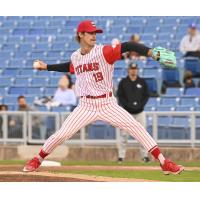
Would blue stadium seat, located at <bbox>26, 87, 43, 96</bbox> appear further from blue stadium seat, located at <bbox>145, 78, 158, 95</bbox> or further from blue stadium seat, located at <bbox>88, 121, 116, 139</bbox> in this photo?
blue stadium seat, located at <bbox>88, 121, 116, 139</bbox>

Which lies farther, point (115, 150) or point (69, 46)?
point (69, 46)

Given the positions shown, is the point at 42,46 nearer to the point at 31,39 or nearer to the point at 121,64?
the point at 31,39

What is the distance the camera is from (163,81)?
717 inches

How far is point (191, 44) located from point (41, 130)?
4.17 meters

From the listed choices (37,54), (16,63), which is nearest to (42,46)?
(37,54)

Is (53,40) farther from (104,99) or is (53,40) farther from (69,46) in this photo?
(104,99)

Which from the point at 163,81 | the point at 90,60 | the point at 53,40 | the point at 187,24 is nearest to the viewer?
the point at 90,60

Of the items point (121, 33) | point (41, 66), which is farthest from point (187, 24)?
point (41, 66)

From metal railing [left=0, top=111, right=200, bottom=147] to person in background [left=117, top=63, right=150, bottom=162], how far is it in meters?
0.98

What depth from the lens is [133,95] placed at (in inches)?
562

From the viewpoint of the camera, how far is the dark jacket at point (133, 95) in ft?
46.8

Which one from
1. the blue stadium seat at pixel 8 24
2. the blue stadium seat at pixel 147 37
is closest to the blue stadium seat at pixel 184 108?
the blue stadium seat at pixel 147 37

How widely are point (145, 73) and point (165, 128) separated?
3424 mm

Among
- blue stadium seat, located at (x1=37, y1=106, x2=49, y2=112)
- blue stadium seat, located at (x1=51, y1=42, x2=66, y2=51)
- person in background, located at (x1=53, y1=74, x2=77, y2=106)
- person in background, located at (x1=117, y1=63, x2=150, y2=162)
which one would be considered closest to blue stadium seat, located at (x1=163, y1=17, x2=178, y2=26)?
blue stadium seat, located at (x1=51, y1=42, x2=66, y2=51)
